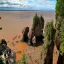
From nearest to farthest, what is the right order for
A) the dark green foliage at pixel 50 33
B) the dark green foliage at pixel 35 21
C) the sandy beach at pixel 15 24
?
the dark green foliage at pixel 50 33
the dark green foliage at pixel 35 21
the sandy beach at pixel 15 24

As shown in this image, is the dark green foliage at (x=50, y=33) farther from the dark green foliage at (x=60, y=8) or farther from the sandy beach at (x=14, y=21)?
the sandy beach at (x=14, y=21)

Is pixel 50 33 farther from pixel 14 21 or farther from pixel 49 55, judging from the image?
pixel 14 21

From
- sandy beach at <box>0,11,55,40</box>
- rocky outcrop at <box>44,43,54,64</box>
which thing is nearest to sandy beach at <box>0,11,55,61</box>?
sandy beach at <box>0,11,55,40</box>

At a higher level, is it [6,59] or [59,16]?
[59,16]

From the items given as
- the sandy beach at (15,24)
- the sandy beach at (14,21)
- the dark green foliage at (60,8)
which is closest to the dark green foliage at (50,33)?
the dark green foliage at (60,8)

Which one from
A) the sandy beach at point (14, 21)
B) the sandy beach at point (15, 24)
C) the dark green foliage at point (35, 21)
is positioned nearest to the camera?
the dark green foliage at point (35, 21)

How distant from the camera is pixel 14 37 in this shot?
597 inches

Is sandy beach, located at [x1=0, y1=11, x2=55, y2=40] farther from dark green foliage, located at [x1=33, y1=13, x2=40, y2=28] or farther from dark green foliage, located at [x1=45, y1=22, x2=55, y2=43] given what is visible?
dark green foliage, located at [x1=45, y1=22, x2=55, y2=43]

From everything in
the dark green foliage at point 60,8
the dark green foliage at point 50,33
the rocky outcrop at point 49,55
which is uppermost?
the dark green foliage at point 60,8

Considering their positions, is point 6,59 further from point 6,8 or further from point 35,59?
point 6,8

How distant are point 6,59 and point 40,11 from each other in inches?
456

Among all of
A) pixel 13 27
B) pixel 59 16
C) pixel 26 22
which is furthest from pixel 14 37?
pixel 59 16

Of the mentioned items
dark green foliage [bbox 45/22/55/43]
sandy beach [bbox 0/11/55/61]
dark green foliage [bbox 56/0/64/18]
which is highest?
dark green foliage [bbox 56/0/64/18]

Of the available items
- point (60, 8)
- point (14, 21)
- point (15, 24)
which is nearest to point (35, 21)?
point (15, 24)
